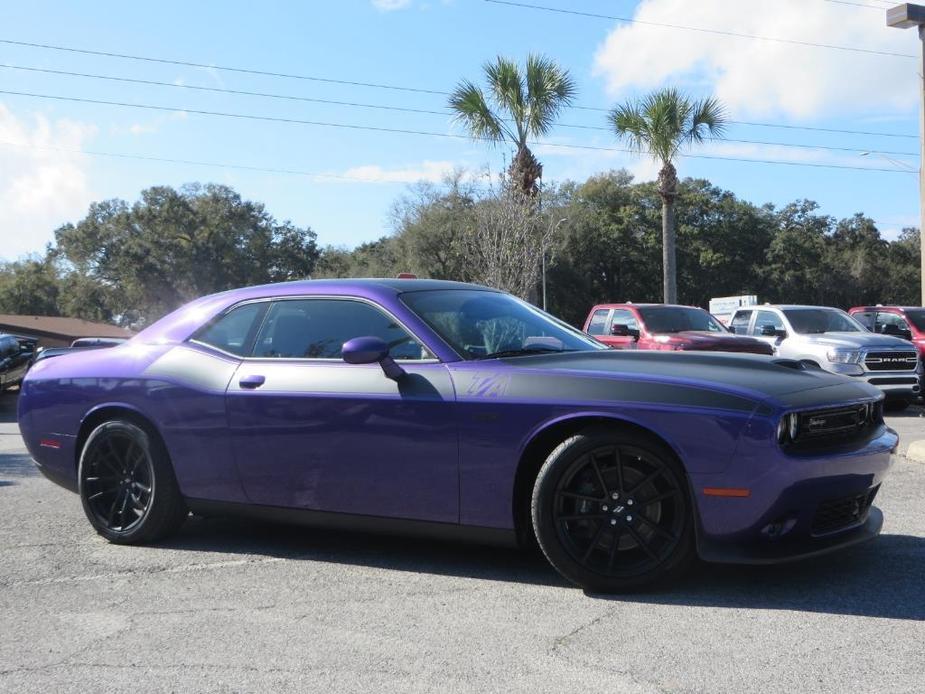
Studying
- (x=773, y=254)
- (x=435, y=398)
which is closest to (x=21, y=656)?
(x=435, y=398)

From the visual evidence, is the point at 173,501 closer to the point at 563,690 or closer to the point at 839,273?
the point at 563,690

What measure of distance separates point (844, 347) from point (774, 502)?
11.1 meters

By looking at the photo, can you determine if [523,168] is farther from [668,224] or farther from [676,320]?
[676,320]

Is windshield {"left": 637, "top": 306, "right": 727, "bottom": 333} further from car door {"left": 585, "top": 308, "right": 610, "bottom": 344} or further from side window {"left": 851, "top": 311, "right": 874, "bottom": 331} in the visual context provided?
side window {"left": 851, "top": 311, "right": 874, "bottom": 331}

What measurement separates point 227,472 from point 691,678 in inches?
111

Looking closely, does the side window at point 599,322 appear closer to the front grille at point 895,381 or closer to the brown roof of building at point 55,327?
the front grille at point 895,381

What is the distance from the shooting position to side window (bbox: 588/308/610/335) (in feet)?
52.7

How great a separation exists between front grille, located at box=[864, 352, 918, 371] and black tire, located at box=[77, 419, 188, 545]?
37.3 feet

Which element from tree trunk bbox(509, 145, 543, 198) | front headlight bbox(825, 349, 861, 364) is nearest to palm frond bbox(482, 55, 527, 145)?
tree trunk bbox(509, 145, 543, 198)

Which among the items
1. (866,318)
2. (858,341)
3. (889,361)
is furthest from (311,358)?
(866,318)

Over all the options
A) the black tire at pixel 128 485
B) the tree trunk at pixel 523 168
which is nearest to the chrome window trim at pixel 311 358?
the black tire at pixel 128 485

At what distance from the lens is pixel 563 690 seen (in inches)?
126

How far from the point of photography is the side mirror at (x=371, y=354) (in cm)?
456

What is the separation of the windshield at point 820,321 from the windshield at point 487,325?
10803mm
